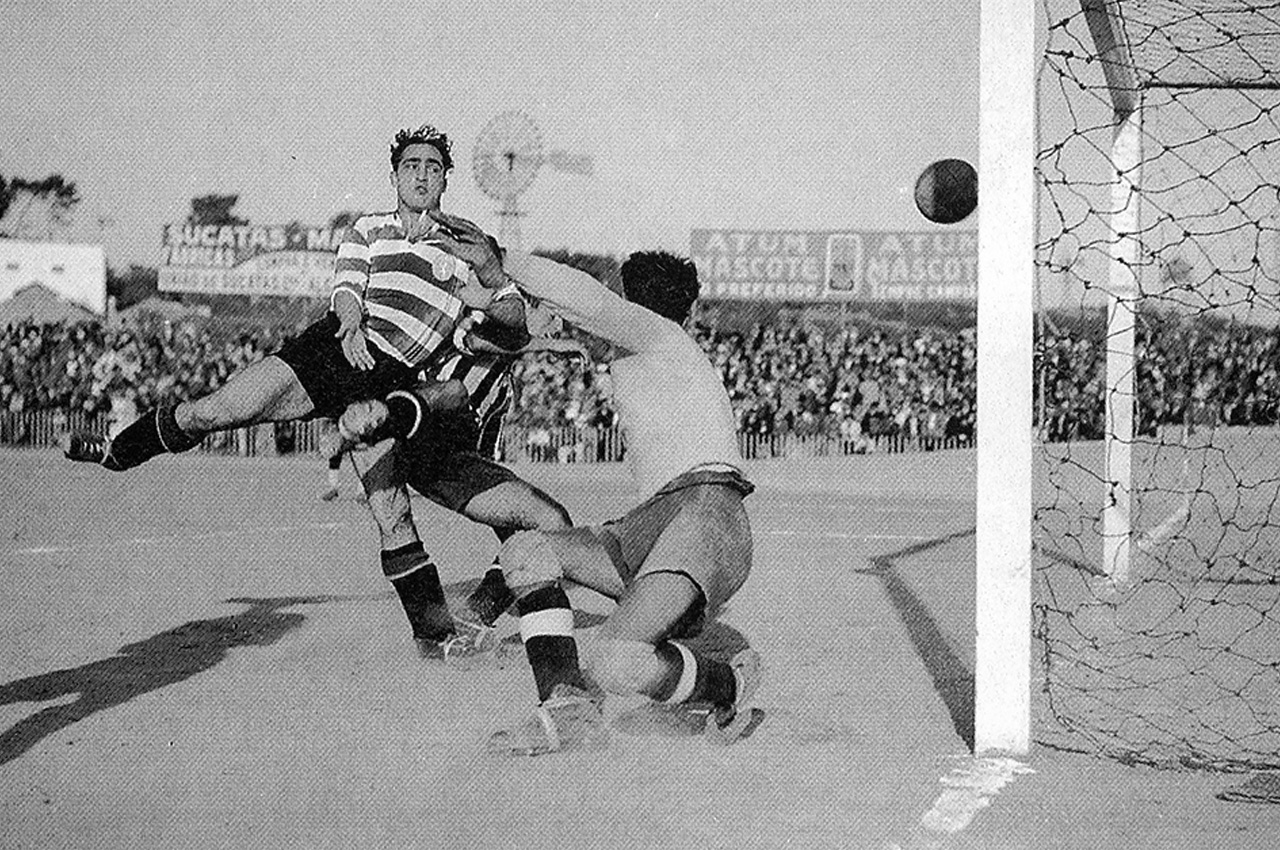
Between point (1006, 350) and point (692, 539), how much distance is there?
1038 mm

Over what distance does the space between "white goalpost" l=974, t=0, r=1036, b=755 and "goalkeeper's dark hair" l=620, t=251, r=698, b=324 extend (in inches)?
33.3

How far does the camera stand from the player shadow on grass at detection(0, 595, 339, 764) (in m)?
4.58

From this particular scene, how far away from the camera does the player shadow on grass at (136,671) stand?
458 cm

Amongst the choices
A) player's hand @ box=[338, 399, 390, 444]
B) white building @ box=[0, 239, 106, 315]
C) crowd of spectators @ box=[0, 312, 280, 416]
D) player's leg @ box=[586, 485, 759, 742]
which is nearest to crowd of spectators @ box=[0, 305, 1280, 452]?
crowd of spectators @ box=[0, 312, 280, 416]

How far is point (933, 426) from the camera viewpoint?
2288 cm

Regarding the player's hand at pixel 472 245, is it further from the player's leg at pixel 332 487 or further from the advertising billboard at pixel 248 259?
the advertising billboard at pixel 248 259

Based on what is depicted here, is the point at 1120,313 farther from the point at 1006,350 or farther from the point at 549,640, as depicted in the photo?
the point at 549,640

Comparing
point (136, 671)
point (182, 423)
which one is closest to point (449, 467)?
point (182, 423)

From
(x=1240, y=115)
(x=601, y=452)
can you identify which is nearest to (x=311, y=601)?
(x=1240, y=115)

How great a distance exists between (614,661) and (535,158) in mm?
20251

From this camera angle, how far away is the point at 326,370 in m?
6.74

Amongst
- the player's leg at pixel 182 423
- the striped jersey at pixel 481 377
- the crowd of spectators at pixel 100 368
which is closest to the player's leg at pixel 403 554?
the player's leg at pixel 182 423

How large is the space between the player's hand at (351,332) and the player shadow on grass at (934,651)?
9.19 feet

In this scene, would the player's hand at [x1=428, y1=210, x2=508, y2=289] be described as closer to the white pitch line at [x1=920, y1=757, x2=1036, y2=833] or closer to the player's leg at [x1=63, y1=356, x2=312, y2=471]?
the white pitch line at [x1=920, y1=757, x2=1036, y2=833]
